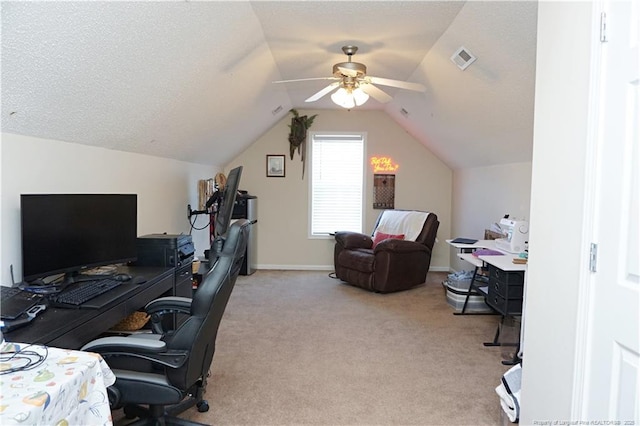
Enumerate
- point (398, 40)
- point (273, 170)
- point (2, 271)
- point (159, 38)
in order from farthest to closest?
point (273, 170) → point (398, 40) → point (159, 38) → point (2, 271)

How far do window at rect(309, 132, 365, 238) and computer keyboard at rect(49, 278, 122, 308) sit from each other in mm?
4245

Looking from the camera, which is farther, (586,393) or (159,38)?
(159,38)

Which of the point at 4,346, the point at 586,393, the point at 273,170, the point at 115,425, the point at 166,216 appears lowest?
the point at 115,425

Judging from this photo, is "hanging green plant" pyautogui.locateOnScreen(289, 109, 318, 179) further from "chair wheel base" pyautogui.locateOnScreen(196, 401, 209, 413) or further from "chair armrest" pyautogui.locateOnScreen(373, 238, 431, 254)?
"chair wheel base" pyautogui.locateOnScreen(196, 401, 209, 413)

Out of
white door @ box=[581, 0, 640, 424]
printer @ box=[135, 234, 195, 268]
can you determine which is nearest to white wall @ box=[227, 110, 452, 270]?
printer @ box=[135, 234, 195, 268]

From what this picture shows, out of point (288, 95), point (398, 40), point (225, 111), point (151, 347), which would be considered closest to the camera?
point (151, 347)

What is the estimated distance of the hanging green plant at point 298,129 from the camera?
5984 mm

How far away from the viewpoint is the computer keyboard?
181cm

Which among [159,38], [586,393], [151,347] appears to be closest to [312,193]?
[159,38]

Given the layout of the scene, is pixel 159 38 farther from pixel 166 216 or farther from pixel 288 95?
pixel 288 95

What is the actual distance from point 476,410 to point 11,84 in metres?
2.89

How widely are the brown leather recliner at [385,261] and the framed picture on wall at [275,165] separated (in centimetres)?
155

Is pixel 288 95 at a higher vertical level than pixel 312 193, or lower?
higher

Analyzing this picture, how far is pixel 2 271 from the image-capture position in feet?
6.53
